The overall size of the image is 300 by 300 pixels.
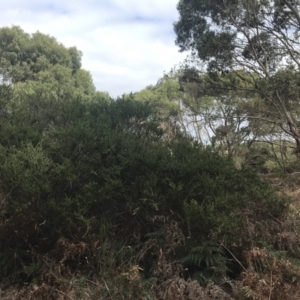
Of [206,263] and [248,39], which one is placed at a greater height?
[248,39]

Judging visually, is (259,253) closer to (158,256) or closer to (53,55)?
(158,256)

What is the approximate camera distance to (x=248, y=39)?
15797mm

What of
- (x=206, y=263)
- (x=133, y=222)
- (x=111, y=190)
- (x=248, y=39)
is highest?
(x=248, y=39)

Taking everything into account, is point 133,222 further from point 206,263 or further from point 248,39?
point 248,39

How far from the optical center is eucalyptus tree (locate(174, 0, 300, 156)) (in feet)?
50.1

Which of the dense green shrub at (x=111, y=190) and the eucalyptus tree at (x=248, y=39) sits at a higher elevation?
the eucalyptus tree at (x=248, y=39)

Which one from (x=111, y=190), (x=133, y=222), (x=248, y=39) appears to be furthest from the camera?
(x=248, y=39)

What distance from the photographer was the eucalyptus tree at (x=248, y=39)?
50.1 ft

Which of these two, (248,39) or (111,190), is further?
(248,39)

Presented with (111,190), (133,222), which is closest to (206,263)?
(133,222)

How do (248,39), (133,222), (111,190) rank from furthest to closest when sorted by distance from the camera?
(248,39) → (133,222) → (111,190)

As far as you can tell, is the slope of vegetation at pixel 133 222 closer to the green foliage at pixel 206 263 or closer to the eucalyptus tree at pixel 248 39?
the green foliage at pixel 206 263

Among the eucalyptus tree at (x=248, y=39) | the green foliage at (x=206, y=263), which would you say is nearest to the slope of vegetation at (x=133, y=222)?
the green foliage at (x=206, y=263)

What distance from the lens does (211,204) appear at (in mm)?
5582
